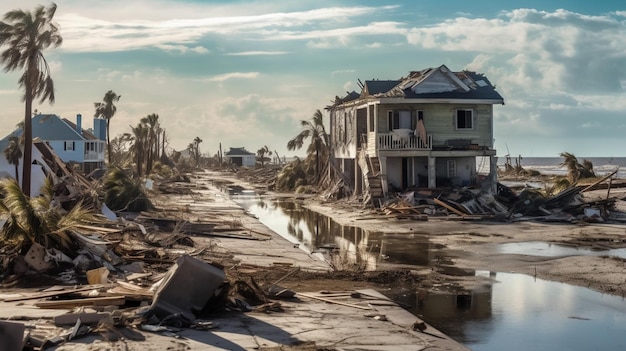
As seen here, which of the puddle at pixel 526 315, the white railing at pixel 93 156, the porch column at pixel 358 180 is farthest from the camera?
the white railing at pixel 93 156

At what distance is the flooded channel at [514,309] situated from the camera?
12.1 m

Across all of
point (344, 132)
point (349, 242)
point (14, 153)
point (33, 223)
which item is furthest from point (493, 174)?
point (33, 223)

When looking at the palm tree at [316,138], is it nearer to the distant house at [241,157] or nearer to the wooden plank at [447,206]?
the wooden plank at [447,206]

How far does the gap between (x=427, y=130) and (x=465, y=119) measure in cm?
222

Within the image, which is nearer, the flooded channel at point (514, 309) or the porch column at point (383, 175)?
the flooded channel at point (514, 309)

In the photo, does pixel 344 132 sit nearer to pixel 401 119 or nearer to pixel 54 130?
pixel 401 119

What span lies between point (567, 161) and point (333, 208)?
1845 centimetres

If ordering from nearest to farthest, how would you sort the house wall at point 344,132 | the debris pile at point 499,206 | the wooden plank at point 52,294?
the wooden plank at point 52,294
the debris pile at point 499,206
the house wall at point 344,132

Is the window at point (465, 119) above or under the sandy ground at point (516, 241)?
above

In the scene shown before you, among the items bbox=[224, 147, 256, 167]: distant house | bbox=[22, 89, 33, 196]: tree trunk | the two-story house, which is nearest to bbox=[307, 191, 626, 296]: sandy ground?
the two-story house

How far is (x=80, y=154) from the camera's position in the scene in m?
72.4

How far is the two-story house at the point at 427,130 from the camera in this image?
40.0 meters

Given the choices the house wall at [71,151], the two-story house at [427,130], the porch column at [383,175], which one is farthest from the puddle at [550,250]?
the house wall at [71,151]

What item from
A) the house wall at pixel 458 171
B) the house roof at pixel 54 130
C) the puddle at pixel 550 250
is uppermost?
the house roof at pixel 54 130
